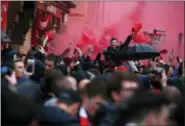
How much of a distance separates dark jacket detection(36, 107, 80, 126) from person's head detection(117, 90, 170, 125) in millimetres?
432

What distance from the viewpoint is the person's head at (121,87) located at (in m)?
3.85

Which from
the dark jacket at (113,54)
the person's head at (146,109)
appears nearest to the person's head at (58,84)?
the person's head at (146,109)

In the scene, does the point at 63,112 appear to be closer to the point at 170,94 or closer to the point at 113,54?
the point at 170,94

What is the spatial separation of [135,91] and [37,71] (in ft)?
6.81

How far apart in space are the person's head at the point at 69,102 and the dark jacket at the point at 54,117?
2.7 inches

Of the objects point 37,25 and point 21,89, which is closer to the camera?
point 21,89

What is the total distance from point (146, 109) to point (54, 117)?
709 millimetres

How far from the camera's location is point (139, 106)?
3.47 metres

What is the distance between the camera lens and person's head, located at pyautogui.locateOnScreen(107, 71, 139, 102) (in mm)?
3846

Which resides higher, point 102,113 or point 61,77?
point 61,77

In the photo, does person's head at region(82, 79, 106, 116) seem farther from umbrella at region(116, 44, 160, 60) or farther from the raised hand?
umbrella at region(116, 44, 160, 60)

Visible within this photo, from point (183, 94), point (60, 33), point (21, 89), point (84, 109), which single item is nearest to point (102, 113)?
point (84, 109)

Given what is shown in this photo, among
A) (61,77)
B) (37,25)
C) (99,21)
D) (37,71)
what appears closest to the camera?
(61,77)

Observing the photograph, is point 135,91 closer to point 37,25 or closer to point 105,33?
point 37,25
